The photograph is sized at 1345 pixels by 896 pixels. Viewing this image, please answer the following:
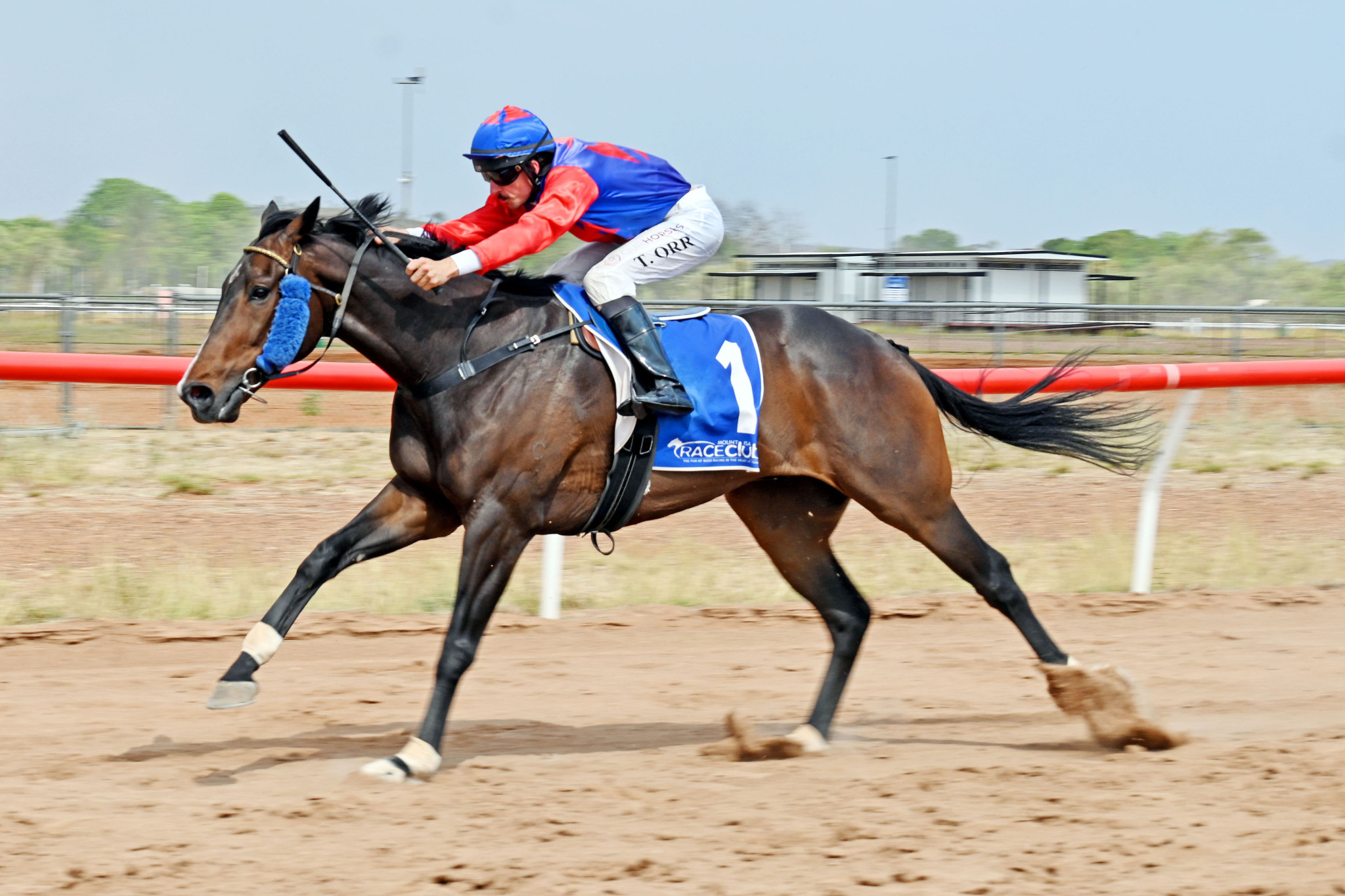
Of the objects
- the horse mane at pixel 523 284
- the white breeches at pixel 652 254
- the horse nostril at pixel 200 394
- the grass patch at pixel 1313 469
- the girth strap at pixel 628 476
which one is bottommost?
the grass patch at pixel 1313 469

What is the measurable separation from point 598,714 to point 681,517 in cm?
418

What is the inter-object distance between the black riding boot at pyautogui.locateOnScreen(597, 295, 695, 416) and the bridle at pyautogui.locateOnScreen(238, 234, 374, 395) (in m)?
0.86

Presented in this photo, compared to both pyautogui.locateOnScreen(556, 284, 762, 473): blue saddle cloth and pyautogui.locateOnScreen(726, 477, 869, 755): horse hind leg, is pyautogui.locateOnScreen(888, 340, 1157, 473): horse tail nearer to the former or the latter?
pyautogui.locateOnScreen(726, 477, 869, 755): horse hind leg

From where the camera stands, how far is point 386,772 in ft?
13.6

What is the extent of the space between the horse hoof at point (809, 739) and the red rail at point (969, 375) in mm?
1948

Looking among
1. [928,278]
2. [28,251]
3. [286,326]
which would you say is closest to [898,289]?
[928,278]

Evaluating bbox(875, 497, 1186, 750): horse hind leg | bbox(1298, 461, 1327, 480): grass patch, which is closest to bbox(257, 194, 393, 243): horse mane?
bbox(875, 497, 1186, 750): horse hind leg

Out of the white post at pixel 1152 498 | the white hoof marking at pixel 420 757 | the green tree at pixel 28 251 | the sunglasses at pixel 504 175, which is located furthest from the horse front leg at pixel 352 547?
the green tree at pixel 28 251

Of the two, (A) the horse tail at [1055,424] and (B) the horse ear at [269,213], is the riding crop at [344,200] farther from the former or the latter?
(A) the horse tail at [1055,424]

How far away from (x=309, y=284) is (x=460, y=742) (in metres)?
1.69

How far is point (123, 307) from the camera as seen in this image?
56.0ft

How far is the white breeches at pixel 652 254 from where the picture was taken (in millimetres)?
4746

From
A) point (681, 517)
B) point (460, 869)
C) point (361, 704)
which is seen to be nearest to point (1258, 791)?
point (460, 869)

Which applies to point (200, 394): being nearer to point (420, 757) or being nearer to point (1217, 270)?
point (420, 757)
